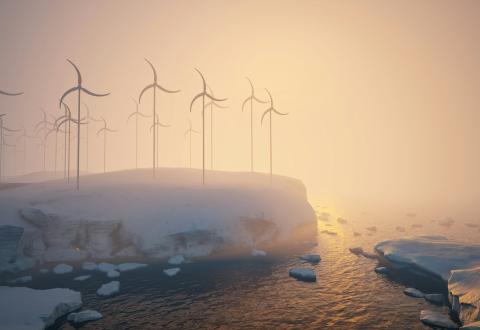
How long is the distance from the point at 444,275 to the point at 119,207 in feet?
112

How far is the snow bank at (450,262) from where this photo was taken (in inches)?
717

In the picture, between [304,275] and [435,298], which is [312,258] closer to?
[304,275]

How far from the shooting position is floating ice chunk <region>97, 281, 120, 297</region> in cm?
2331

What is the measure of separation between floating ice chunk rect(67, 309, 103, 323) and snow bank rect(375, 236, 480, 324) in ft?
76.0

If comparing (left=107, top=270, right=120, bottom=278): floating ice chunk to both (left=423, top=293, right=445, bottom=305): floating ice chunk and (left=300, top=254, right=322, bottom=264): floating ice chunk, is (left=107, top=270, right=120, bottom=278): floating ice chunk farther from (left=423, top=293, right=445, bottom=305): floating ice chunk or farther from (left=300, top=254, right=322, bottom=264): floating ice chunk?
(left=423, top=293, right=445, bottom=305): floating ice chunk

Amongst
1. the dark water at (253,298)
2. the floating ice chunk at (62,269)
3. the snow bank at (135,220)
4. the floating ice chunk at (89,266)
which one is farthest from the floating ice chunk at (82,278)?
the snow bank at (135,220)

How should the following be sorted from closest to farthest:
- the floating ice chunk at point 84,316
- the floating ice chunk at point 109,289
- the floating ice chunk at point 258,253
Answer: the floating ice chunk at point 84,316 → the floating ice chunk at point 109,289 → the floating ice chunk at point 258,253

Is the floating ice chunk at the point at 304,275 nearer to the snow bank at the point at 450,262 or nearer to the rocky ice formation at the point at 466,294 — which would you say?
the snow bank at the point at 450,262

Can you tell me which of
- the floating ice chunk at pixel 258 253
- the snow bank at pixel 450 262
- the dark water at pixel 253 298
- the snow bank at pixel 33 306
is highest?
the snow bank at pixel 450 262

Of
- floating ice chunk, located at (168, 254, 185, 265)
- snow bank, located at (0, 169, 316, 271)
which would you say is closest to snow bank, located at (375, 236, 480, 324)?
snow bank, located at (0, 169, 316, 271)

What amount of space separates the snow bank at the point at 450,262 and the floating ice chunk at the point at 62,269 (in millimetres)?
31548

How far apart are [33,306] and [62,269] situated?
32.5 ft

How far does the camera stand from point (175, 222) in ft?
114

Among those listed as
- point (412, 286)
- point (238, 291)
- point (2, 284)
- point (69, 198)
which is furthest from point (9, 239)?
point (412, 286)
